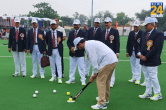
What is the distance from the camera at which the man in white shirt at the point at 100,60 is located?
15.9ft

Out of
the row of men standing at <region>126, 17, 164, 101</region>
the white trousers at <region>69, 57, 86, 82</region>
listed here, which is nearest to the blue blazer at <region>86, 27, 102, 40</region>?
the white trousers at <region>69, 57, 86, 82</region>

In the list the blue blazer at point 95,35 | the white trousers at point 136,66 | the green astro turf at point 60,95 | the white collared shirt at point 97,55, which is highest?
the blue blazer at point 95,35

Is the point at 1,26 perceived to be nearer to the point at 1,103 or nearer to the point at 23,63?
the point at 23,63

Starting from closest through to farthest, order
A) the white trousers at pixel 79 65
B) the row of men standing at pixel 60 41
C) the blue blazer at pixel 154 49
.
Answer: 1. the blue blazer at pixel 154 49
2. the row of men standing at pixel 60 41
3. the white trousers at pixel 79 65

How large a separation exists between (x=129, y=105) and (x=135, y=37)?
2988 mm

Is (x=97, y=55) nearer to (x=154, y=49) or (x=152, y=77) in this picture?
(x=154, y=49)

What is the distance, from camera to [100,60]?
5.09 meters

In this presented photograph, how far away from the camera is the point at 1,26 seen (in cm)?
3475

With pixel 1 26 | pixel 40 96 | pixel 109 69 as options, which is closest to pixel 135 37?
pixel 109 69

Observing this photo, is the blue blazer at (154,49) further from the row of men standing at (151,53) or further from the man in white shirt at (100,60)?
the man in white shirt at (100,60)

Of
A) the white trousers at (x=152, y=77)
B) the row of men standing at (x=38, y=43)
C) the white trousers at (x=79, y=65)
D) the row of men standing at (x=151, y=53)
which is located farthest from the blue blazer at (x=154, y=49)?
the row of men standing at (x=38, y=43)

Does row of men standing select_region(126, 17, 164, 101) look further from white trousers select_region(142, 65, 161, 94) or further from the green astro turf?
the green astro turf

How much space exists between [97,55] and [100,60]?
0.54ft

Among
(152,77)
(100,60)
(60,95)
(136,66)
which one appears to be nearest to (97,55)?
(100,60)
